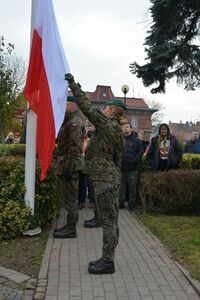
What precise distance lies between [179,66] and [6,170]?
9653 mm

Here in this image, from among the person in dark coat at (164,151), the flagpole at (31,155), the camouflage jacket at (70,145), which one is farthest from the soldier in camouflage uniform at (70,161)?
the person in dark coat at (164,151)

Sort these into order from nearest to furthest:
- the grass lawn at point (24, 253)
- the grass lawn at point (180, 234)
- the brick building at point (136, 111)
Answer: the grass lawn at point (24, 253) → the grass lawn at point (180, 234) → the brick building at point (136, 111)

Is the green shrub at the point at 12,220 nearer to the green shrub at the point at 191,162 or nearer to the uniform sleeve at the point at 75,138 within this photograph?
the uniform sleeve at the point at 75,138

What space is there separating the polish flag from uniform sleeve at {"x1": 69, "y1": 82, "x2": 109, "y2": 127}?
1.36 m

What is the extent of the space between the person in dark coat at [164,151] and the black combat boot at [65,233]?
319cm

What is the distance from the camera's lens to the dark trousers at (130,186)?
9.90m

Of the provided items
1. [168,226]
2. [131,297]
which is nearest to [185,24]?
[168,226]

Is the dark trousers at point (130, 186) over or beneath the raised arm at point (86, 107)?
beneath

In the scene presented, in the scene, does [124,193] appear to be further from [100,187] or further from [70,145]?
[100,187]

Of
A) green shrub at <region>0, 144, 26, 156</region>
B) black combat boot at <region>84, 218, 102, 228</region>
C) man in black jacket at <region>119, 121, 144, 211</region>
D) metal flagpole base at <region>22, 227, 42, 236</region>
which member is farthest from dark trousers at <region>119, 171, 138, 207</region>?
metal flagpole base at <region>22, 227, 42, 236</region>

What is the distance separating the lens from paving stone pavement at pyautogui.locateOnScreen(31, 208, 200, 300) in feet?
15.7

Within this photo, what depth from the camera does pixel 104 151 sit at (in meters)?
5.40

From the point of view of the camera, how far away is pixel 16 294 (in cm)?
474

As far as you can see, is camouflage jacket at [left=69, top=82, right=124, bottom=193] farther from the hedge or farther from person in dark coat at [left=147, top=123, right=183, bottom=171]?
→ person in dark coat at [left=147, top=123, right=183, bottom=171]
